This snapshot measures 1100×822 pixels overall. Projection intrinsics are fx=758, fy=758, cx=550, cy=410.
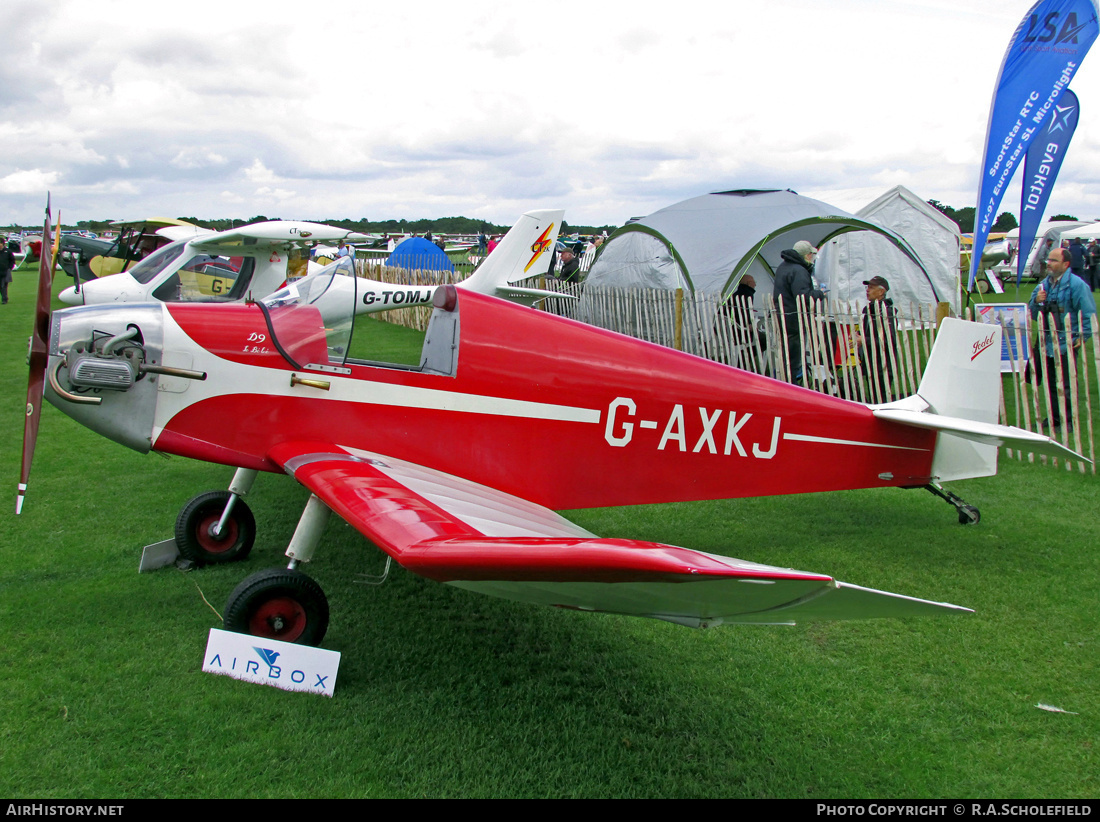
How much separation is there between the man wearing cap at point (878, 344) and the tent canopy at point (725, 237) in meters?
3.26

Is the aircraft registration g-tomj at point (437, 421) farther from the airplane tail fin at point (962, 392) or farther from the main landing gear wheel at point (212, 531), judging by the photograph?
the airplane tail fin at point (962, 392)

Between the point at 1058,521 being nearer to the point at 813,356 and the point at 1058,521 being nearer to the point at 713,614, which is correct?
the point at 813,356

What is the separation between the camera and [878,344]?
8.95 meters

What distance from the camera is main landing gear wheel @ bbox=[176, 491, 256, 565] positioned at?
4680 mm

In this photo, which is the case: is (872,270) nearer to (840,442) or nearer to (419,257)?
(840,442)

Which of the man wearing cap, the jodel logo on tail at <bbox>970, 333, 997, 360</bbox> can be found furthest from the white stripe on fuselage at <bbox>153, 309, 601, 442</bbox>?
the man wearing cap

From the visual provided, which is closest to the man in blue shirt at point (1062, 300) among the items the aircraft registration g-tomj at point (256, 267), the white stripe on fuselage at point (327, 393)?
the white stripe on fuselage at point (327, 393)

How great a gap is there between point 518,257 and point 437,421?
30.8 ft

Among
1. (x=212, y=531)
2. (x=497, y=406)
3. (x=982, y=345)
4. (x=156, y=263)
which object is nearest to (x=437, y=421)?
(x=497, y=406)

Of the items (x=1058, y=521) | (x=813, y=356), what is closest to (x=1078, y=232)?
(x=813, y=356)

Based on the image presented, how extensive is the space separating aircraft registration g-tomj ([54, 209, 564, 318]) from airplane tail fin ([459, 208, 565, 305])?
0.06 feet

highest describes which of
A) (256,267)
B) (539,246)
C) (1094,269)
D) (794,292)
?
(1094,269)

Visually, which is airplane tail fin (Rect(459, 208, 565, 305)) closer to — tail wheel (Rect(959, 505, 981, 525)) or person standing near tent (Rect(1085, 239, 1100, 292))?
tail wheel (Rect(959, 505, 981, 525))
